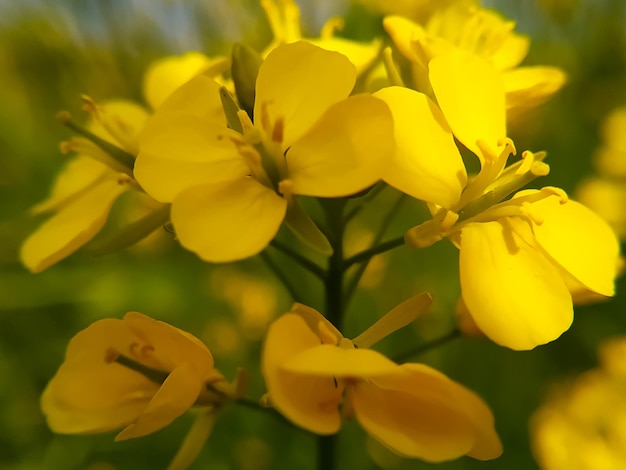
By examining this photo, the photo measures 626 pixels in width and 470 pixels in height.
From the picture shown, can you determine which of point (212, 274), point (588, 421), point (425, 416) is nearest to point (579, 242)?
point (425, 416)

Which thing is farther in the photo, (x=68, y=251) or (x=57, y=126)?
(x=57, y=126)

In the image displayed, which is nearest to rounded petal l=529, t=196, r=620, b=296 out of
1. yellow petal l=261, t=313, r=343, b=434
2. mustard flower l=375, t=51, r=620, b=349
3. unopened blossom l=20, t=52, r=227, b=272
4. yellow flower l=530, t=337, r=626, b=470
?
mustard flower l=375, t=51, r=620, b=349

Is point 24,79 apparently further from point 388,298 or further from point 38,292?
point 388,298

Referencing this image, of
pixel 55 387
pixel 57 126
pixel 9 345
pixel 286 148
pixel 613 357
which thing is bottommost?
pixel 613 357

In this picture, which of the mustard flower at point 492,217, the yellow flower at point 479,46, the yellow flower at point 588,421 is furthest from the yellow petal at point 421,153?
the yellow flower at point 588,421

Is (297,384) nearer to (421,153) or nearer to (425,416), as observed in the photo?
(425,416)

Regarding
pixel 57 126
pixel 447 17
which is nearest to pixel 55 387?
pixel 447 17

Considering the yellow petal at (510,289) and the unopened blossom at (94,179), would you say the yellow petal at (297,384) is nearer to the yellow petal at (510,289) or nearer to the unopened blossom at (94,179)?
the yellow petal at (510,289)
